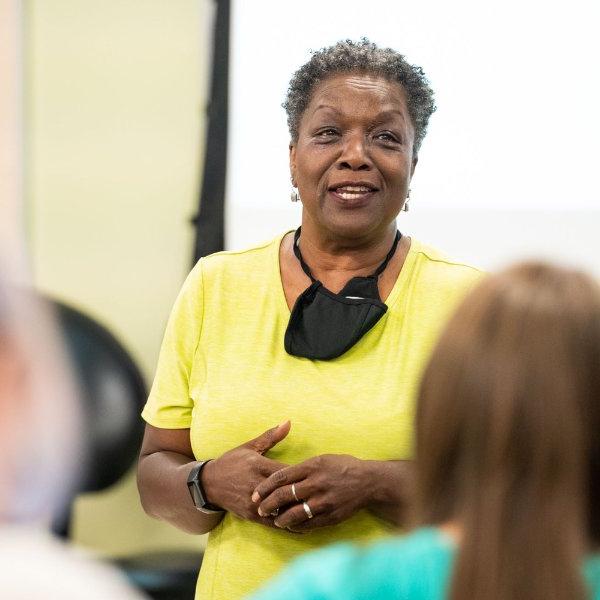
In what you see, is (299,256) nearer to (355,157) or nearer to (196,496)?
(355,157)

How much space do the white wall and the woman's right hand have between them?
3.29 ft

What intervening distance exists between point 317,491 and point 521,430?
80 cm

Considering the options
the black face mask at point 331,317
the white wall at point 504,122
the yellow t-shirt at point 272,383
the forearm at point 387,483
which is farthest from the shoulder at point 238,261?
the white wall at point 504,122

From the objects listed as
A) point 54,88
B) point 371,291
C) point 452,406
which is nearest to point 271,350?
point 371,291

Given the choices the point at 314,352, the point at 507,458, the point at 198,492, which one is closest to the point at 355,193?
the point at 314,352

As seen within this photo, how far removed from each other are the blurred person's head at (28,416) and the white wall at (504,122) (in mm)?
1714

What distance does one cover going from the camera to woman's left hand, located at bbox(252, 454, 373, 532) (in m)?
1.70

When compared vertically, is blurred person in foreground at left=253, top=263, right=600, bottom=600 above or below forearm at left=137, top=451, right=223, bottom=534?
above

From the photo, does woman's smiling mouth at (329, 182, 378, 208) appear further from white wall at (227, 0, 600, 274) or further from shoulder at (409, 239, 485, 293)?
white wall at (227, 0, 600, 274)

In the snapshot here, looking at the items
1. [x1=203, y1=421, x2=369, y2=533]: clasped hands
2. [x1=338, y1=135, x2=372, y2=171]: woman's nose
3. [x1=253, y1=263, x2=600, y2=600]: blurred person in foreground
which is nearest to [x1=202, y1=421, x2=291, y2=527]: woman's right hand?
[x1=203, y1=421, x2=369, y2=533]: clasped hands

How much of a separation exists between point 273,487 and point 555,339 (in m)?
0.84

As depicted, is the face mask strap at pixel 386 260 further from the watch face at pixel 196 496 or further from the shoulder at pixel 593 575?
the shoulder at pixel 593 575

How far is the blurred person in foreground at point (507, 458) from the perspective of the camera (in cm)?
95

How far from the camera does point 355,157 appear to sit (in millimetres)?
1886
